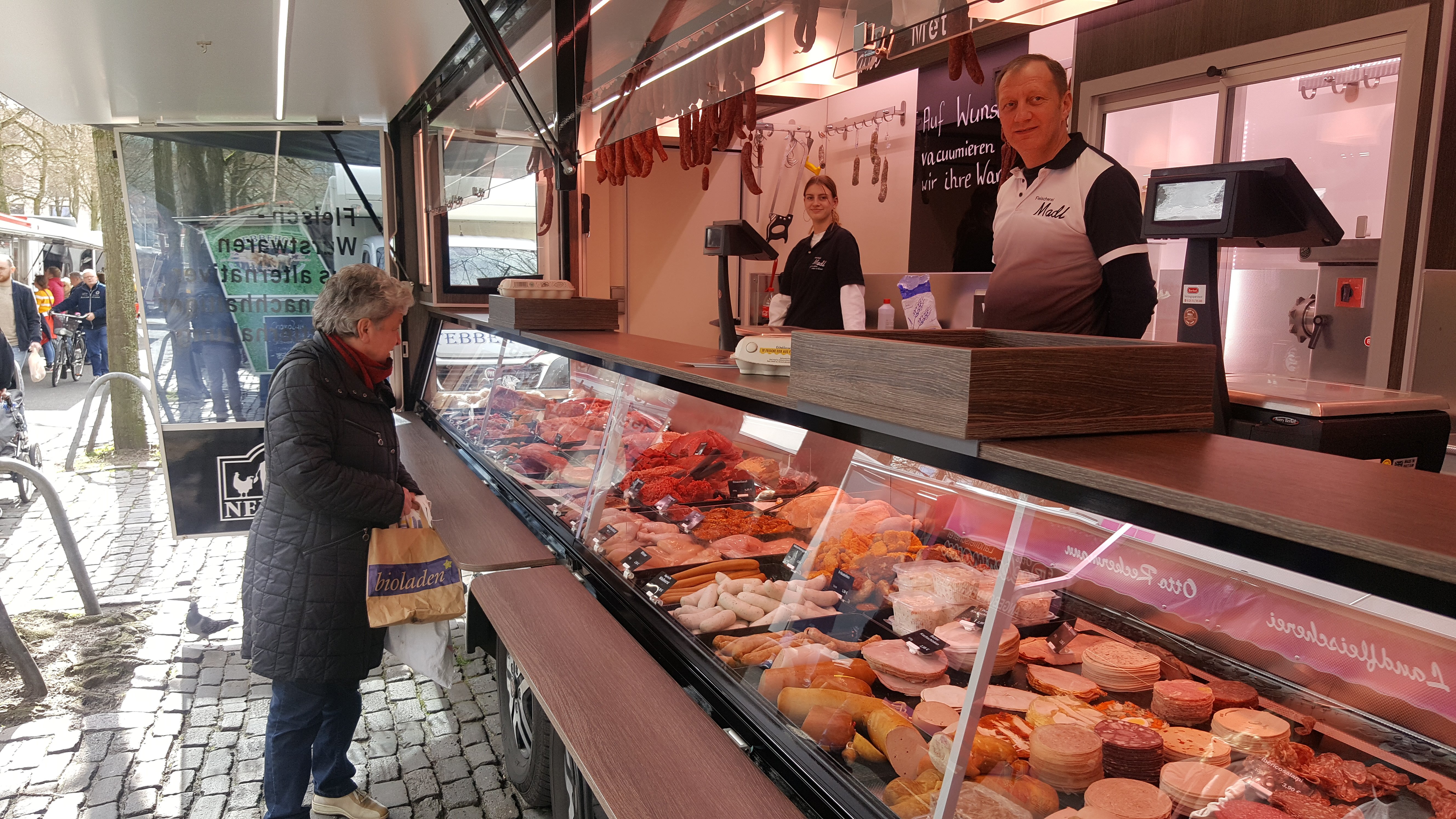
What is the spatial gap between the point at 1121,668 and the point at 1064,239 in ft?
5.33

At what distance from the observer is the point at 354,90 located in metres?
5.17

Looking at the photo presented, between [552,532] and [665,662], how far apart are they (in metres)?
1.10

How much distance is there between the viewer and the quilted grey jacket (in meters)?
2.70

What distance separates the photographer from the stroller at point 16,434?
712 centimetres

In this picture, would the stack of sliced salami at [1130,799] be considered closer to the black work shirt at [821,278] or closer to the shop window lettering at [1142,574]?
the shop window lettering at [1142,574]

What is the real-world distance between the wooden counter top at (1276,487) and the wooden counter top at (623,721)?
0.80 meters

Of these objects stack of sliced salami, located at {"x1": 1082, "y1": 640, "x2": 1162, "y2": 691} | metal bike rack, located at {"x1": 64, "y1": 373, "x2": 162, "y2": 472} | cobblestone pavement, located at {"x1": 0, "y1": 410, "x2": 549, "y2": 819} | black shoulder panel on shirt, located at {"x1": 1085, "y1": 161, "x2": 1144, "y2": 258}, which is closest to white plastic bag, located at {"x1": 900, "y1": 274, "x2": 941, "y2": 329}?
black shoulder panel on shirt, located at {"x1": 1085, "y1": 161, "x2": 1144, "y2": 258}

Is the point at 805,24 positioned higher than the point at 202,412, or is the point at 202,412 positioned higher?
the point at 805,24

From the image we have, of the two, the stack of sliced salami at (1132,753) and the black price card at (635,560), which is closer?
the stack of sliced salami at (1132,753)

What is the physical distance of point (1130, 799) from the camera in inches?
53.0

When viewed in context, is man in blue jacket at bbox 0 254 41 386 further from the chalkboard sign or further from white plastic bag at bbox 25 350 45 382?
the chalkboard sign

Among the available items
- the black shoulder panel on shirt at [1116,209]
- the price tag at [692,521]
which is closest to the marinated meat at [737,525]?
the price tag at [692,521]

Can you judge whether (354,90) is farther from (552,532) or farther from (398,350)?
(552,532)

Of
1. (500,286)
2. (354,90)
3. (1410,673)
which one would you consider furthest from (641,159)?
(1410,673)
